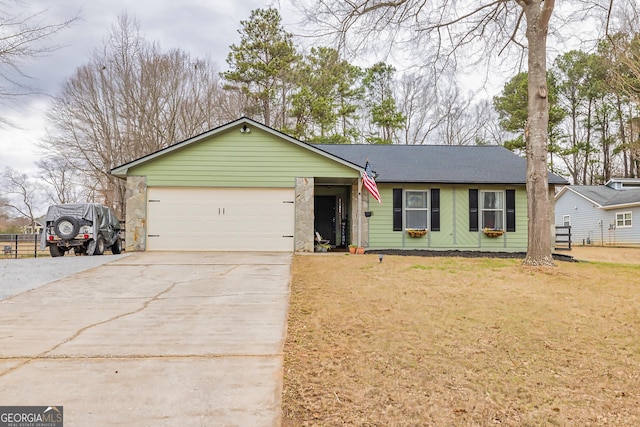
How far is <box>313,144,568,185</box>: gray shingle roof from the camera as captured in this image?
13.1m

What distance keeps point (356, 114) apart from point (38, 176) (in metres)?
23.6

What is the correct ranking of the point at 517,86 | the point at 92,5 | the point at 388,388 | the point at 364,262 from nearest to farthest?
1. the point at 388,388
2. the point at 92,5
3. the point at 364,262
4. the point at 517,86

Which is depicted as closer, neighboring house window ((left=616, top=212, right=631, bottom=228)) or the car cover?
the car cover

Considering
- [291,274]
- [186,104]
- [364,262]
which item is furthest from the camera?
[186,104]

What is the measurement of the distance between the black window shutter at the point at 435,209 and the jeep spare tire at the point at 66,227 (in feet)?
34.9

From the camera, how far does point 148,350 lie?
11.8 ft

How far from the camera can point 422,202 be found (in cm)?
1321

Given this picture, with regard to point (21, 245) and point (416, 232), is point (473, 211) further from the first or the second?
point (21, 245)

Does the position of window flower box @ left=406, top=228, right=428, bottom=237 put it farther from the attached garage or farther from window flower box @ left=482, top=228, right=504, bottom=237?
the attached garage

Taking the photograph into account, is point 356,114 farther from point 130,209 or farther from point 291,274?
point 291,274

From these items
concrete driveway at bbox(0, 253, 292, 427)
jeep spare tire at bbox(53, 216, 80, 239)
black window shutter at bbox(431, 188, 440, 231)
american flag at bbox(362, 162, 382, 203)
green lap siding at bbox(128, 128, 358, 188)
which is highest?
green lap siding at bbox(128, 128, 358, 188)

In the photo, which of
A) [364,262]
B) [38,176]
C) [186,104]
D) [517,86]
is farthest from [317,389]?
[38,176]

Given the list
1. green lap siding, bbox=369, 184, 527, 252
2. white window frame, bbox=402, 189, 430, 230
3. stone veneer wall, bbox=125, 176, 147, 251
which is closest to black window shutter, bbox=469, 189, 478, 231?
green lap siding, bbox=369, 184, 527, 252

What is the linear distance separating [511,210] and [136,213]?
39.2 ft
